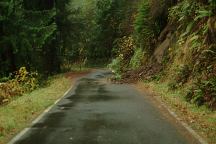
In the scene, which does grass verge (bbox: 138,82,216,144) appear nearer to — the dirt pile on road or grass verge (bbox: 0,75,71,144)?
grass verge (bbox: 0,75,71,144)

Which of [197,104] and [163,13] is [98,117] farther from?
[163,13]

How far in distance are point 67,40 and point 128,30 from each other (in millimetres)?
8203

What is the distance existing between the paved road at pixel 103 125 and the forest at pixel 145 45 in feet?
7.79

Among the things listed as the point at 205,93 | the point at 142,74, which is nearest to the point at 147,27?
the point at 142,74

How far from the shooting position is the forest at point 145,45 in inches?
727

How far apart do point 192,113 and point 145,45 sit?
69.0ft

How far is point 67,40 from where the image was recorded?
5000cm

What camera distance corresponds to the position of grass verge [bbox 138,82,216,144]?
11.7 metres

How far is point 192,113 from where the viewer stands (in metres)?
14.7

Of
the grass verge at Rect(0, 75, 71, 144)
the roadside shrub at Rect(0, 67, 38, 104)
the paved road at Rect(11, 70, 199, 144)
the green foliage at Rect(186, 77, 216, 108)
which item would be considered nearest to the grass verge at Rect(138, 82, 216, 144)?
the green foliage at Rect(186, 77, 216, 108)

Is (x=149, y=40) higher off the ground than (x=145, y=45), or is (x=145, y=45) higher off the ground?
(x=149, y=40)

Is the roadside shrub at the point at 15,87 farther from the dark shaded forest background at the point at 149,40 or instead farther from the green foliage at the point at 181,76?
the green foliage at the point at 181,76

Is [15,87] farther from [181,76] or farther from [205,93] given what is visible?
[205,93]

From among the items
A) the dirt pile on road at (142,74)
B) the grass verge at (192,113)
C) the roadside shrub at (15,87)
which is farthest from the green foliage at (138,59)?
the grass verge at (192,113)
